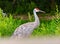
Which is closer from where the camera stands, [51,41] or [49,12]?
[51,41]

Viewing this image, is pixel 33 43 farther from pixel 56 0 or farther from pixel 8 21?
pixel 56 0

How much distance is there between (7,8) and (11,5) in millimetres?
557

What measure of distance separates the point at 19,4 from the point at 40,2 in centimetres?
170

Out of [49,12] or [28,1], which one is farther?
[28,1]

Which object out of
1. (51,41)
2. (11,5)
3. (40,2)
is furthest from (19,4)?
(51,41)

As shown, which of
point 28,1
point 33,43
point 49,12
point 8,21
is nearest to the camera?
point 33,43

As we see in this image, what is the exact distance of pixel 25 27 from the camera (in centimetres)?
689

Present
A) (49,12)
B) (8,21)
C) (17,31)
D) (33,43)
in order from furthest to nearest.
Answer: (49,12) < (8,21) < (17,31) < (33,43)

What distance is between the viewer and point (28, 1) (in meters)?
16.9

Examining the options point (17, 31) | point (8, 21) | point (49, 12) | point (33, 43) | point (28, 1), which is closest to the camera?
point (33, 43)

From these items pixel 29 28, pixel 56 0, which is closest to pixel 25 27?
pixel 29 28

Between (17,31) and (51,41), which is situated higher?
(51,41)

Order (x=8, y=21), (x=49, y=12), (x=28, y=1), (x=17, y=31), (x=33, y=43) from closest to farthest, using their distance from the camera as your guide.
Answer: (x=33, y=43), (x=17, y=31), (x=8, y=21), (x=49, y=12), (x=28, y=1)

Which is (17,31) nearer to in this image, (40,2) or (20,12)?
(20,12)
